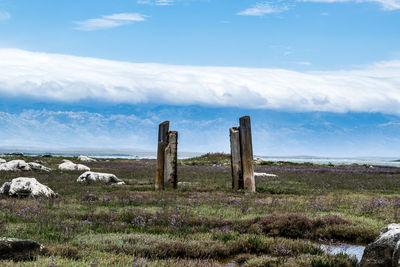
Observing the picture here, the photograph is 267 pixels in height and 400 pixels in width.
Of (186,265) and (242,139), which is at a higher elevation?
(242,139)

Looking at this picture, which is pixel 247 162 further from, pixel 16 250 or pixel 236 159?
pixel 16 250

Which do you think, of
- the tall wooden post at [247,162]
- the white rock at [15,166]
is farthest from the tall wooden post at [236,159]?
the white rock at [15,166]

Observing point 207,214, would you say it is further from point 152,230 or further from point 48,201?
point 48,201

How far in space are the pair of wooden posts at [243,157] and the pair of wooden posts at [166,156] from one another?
9.58 feet

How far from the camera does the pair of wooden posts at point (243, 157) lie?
20031 mm

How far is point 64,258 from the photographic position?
736cm

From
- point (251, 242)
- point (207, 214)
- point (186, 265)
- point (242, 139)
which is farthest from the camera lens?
point (242, 139)

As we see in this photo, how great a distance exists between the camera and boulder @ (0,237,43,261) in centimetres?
713

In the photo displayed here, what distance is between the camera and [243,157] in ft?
65.9

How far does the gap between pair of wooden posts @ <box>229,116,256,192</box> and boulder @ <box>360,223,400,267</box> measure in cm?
1288

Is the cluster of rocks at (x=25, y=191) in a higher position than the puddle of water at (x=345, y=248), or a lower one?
higher

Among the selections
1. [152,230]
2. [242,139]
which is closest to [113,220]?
[152,230]

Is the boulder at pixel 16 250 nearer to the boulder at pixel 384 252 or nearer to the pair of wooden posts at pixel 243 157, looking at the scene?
the boulder at pixel 384 252

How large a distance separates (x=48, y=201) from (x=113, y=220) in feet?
15.2
